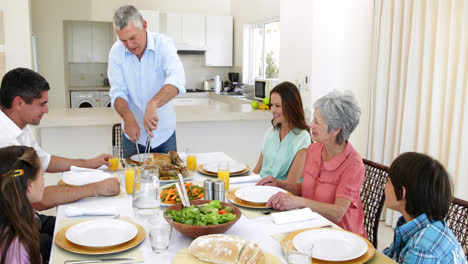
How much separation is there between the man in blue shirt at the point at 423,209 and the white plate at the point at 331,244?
0.46 ft

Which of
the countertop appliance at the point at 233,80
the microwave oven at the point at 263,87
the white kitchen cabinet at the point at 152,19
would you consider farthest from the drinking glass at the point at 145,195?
the countertop appliance at the point at 233,80

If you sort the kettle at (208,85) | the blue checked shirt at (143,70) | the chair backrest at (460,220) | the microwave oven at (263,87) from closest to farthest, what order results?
the chair backrest at (460,220) → the blue checked shirt at (143,70) → the microwave oven at (263,87) → the kettle at (208,85)

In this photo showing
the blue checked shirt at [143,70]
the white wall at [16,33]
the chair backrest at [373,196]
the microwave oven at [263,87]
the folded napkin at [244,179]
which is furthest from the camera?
the microwave oven at [263,87]

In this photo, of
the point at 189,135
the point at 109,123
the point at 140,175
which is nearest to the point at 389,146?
the point at 189,135

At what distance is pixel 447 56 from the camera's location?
288 cm

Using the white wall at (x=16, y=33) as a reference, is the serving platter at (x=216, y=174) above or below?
below

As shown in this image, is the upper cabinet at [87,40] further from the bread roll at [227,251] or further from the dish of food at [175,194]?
the bread roll at [227,251]

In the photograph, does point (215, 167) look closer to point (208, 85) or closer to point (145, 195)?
point (145, 195)

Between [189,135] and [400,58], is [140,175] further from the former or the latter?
[400,58]

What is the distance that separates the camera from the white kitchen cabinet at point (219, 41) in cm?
692

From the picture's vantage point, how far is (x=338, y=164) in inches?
72.3

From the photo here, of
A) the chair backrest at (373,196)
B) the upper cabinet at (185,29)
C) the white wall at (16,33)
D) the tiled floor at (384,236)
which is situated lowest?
the tiled floor at (384,236)

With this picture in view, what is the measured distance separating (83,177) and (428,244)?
60.0 inches

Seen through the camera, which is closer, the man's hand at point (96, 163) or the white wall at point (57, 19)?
the man's hand at point (96, 163)
